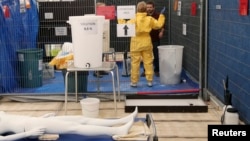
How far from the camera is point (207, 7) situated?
462 centimetres

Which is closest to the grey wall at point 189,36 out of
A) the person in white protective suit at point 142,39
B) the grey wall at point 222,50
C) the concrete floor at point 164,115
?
the grey wall at point 222,50

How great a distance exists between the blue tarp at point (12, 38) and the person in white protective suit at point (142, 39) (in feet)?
5.11

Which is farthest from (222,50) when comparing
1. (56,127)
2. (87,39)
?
(56,127)

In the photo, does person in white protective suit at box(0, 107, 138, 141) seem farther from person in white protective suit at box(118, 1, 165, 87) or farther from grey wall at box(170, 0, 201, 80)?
grey wall at box(170, 0, 201, 80)

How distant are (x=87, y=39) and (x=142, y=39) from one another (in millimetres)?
1447

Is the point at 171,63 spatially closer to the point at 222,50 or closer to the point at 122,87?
the point at 122,87

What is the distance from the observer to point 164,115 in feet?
13.3

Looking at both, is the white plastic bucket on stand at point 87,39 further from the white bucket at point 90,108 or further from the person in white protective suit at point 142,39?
the person in white protective suit at point 142,39

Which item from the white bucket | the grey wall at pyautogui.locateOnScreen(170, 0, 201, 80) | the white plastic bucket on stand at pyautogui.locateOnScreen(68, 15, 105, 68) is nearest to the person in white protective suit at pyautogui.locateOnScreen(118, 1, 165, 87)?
the grey wall at pyautogui.locateOnScreen(170, 0, 201, 80)

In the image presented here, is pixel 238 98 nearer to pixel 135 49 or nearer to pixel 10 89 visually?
pixel 135 49

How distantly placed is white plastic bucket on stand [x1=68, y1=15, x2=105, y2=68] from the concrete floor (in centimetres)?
68

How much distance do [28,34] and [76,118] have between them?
10.2 feet

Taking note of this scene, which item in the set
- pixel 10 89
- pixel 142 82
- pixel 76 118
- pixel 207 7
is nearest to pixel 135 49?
pixel 142 82

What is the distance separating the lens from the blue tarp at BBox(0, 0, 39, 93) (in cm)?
483
